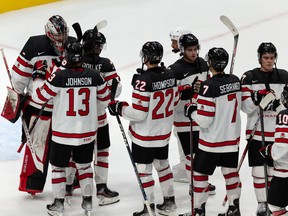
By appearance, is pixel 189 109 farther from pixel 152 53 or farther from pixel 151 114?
pixel 152 53

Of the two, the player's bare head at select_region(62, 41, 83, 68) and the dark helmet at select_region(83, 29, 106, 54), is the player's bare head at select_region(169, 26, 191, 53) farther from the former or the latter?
the player's bare head at select_region(62, 41, 83, 68)

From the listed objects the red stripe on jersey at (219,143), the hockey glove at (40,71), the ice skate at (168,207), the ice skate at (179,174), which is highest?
the hockey glove at (40,71)

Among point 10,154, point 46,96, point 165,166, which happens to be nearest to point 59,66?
point 46,96

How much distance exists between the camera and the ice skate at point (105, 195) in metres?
7.07

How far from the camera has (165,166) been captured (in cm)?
675

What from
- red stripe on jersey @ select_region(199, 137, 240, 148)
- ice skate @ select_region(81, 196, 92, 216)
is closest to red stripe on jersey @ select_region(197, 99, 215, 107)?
red stripe on jersey @ select_region(199, 137, 240, 148)

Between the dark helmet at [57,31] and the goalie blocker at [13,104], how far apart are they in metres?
0.45

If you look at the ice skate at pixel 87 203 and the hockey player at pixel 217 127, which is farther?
the ice skate at pixel 87 203

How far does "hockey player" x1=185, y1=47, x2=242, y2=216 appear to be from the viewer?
6.29 m

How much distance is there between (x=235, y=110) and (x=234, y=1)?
627cm

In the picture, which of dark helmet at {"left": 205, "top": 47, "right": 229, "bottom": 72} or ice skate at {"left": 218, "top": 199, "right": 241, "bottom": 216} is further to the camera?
ice skate at {"left": 218, "top": 199, "right": 241, "bottom": 216}

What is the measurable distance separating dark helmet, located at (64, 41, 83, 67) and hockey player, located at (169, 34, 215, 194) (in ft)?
2.54

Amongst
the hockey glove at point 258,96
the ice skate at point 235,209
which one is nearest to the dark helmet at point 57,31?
the hockey glove at point 258,96

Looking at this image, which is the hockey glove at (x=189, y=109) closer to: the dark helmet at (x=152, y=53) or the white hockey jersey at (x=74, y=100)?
the dark helmet at (x=152, y=53)
